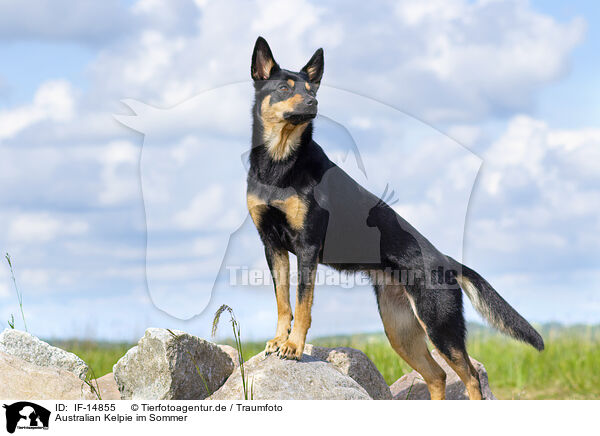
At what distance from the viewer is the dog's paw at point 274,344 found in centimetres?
551

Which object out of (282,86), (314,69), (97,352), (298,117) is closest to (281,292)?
(298,117)

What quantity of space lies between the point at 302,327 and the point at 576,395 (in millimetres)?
6515

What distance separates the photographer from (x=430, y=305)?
6156mm

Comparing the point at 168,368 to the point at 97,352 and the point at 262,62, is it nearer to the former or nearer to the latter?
the point at 262,62

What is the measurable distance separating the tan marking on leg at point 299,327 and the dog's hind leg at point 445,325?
4.35 feet

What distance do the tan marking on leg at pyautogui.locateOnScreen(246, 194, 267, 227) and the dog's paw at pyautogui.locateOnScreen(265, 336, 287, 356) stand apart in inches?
42.1

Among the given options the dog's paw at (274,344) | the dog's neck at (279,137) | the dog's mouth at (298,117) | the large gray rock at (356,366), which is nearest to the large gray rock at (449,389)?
the large gray rock at (356,366)

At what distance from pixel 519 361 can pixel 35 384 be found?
8.03 m

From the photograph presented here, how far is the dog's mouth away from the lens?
517 cm

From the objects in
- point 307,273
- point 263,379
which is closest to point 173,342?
point 263,379

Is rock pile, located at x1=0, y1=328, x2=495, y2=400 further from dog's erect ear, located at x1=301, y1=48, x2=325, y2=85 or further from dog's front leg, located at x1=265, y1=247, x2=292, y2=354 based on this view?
dog's erect ear, located at x1=301, y1=48, x2=325, y2=85
